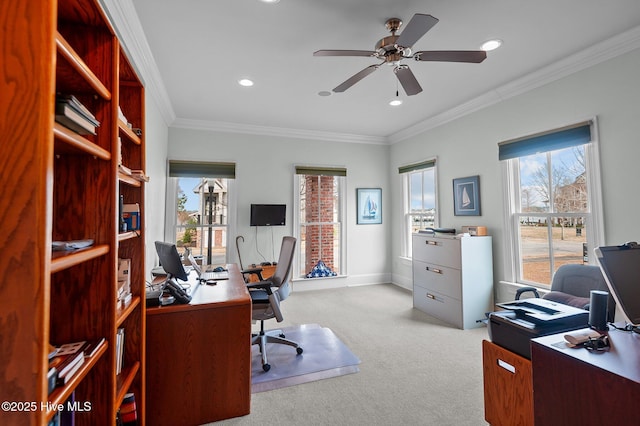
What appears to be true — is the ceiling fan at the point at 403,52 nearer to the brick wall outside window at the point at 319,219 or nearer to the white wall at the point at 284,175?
the white wall at the point at 284,175

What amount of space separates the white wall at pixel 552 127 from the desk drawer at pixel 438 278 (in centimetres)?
56

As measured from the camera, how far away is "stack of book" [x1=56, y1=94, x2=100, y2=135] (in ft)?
2.88

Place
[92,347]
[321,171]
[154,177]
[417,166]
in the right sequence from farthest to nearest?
[321,171]
[417,166]
[154,177]
[92,347]

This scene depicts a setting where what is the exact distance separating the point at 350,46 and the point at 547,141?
2222 millimetres

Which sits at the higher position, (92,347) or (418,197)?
(418,197)

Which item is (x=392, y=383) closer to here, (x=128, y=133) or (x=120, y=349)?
(x=120, y=349)

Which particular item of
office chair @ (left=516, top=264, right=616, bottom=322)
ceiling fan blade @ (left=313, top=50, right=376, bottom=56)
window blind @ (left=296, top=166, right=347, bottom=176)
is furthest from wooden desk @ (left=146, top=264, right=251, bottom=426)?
window blind @ (left=296, top=166, right=347, bottom=176)

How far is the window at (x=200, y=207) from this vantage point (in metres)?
4.46

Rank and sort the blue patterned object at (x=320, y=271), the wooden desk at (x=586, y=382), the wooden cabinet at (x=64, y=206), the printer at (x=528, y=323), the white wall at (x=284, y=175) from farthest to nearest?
the blue patterned object at (x=320, y=271), the white wall at (x=284, y=175), the printer at (x=528, y=323), the wooden desk at (x=586, y=382), the wooden cabinet at (x=64, y=206)

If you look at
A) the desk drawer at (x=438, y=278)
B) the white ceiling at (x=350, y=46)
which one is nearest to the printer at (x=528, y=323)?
the desk drawer at (x=438, y=278)

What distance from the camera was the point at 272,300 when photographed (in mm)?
2545

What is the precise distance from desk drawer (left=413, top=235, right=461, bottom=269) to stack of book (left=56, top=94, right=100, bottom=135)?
11.6 feet

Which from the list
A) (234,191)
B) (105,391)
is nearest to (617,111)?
(105,391)

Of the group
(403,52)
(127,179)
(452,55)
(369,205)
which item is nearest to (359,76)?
(403,52)
